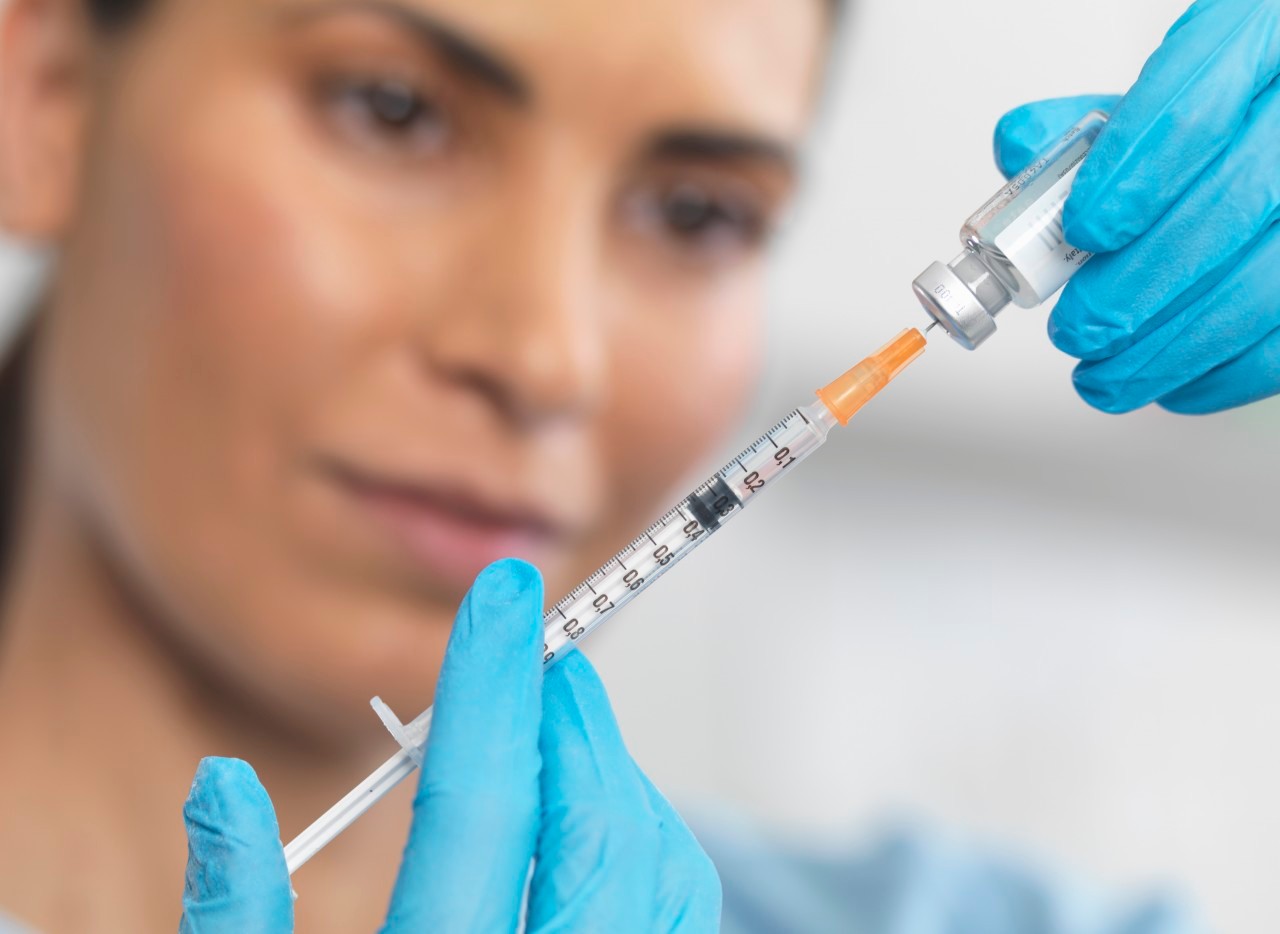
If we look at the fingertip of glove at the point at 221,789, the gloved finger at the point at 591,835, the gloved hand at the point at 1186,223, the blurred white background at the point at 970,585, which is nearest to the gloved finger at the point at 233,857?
the fingertip of glove at the point at 221,789

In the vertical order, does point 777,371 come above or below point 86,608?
below

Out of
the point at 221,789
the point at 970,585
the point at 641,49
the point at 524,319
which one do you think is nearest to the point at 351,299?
the point at 524,319

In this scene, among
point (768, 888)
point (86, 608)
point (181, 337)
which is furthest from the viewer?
point (768, 888)

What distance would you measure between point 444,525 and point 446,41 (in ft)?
1.43

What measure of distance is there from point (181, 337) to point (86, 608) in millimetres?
327

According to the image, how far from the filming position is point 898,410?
2.43 metres

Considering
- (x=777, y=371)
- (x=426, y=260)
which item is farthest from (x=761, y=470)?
(x=777, y=371)

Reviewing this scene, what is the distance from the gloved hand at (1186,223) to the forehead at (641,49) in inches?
14.8

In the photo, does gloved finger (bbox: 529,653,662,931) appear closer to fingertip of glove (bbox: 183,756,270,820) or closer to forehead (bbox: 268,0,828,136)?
fingertip of glove (bbox: 183,756,270,820)

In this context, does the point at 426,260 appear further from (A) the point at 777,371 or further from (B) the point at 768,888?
(A) the point at 777,371

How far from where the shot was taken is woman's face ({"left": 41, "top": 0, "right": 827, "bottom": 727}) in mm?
1055

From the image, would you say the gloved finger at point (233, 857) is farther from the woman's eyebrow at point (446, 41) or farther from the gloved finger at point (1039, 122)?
the gloved finger at point (1039, 122)

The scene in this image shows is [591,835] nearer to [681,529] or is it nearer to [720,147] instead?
[681,529]

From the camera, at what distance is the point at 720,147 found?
120 cm
